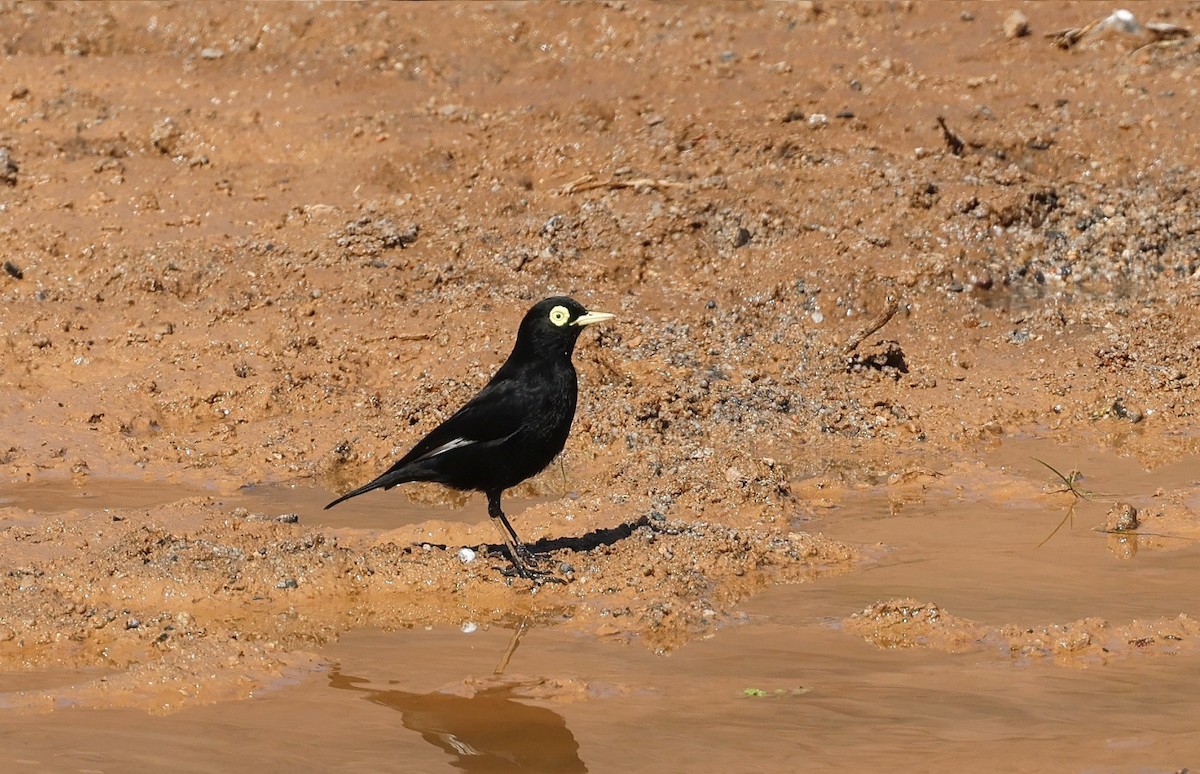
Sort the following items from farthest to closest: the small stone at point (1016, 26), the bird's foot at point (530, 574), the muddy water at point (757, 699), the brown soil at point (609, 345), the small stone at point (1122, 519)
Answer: the small stone at point (1016, 26) < the small stone at point (1122, 519) < the bird's foot at point (530, 574) < the brown soil at point (609, 345) < the muddy water at point (757, 699)

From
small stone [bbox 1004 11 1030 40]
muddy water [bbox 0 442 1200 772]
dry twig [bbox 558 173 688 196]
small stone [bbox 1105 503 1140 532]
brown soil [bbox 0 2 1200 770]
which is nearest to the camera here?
muddy water [bbox 0 442 1200 772]

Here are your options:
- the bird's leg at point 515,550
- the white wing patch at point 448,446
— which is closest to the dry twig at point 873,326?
the bird's leg at point 515,550

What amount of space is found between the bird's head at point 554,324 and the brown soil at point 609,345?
91 cm

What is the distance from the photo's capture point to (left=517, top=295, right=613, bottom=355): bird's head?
6.66m

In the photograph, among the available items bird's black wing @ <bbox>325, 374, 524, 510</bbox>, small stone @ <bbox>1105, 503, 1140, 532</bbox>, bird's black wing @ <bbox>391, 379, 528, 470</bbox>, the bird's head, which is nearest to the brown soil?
small stone @ <bbox>1105, 503, 1140, 532</bbox>

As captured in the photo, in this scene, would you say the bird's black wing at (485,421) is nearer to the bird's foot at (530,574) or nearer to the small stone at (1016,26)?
the bird's foot at (530,574)

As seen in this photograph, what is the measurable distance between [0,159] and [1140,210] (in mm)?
8630

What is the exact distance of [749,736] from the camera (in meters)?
4.76

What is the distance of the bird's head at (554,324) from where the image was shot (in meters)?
6.66

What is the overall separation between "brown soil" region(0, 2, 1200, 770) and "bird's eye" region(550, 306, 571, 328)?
3.28ft

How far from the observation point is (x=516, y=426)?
21.4ft

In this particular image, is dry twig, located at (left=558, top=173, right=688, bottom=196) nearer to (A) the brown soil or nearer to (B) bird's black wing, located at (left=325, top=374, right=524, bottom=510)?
(A) the brown soil

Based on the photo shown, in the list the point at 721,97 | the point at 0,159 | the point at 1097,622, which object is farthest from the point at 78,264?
the point at 1097,622

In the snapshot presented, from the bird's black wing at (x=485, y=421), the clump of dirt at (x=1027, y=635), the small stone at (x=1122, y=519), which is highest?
the bird's black wing at (x=485, y=421)
